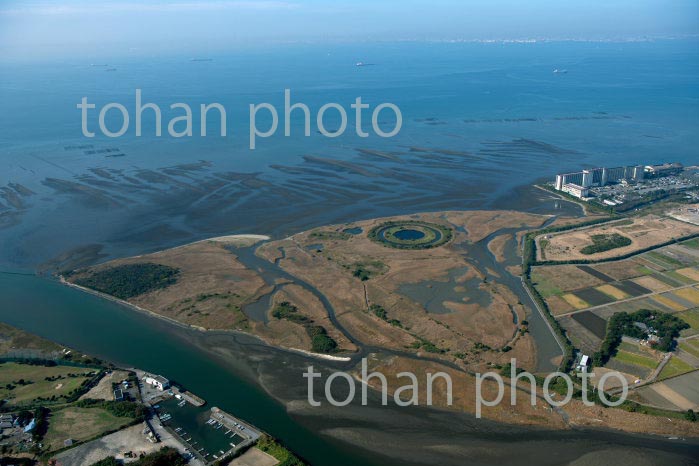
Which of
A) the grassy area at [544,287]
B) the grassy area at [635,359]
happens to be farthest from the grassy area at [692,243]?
the grassy area at [635,359]

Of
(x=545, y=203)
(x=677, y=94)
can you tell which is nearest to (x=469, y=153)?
(x=545, y=203)

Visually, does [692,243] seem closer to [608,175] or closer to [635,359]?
[608,175]

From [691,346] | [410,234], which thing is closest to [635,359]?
[691,346]

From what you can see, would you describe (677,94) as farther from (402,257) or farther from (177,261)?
(177,261)

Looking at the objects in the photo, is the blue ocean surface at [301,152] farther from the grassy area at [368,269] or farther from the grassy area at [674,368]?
the grassy area at [674,368]

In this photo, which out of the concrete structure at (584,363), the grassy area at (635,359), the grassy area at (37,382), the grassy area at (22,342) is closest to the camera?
the grassy area at (37,382)

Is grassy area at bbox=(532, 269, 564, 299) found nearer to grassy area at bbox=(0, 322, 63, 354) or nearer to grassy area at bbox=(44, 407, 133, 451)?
grassy area at bbox=(44, 407, 133, 451)
